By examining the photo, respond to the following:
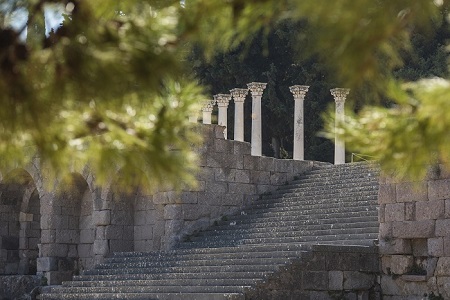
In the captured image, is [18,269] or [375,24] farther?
[18,269]

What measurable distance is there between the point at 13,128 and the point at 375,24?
167 centimetres

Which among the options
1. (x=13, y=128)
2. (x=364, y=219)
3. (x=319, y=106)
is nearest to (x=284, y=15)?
(x=13, y=128)

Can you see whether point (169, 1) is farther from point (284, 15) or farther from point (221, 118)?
point (221, 118)

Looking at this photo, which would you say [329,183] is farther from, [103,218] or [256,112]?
[256,112]

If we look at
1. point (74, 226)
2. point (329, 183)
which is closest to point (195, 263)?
point (329, 183)

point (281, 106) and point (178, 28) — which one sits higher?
point (281, 106)

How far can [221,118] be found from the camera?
1426 inches

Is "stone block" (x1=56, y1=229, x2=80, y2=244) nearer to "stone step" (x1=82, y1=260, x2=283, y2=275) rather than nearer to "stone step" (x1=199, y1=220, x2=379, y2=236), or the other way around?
"stone step" (x1=82, y1=260, x2=283, y2=275)

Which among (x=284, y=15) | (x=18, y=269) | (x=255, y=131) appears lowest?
(x=18, y=269)

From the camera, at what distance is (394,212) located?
1580cm

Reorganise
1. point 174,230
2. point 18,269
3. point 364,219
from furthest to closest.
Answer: point 18,269
point 174,230
point 364,219

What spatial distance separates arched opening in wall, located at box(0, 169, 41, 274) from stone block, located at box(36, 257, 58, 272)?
2409mm

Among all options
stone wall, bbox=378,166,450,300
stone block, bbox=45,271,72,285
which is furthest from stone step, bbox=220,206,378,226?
stone block, bbox=45,271,72,285

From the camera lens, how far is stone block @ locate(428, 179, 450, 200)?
49.5 ft
